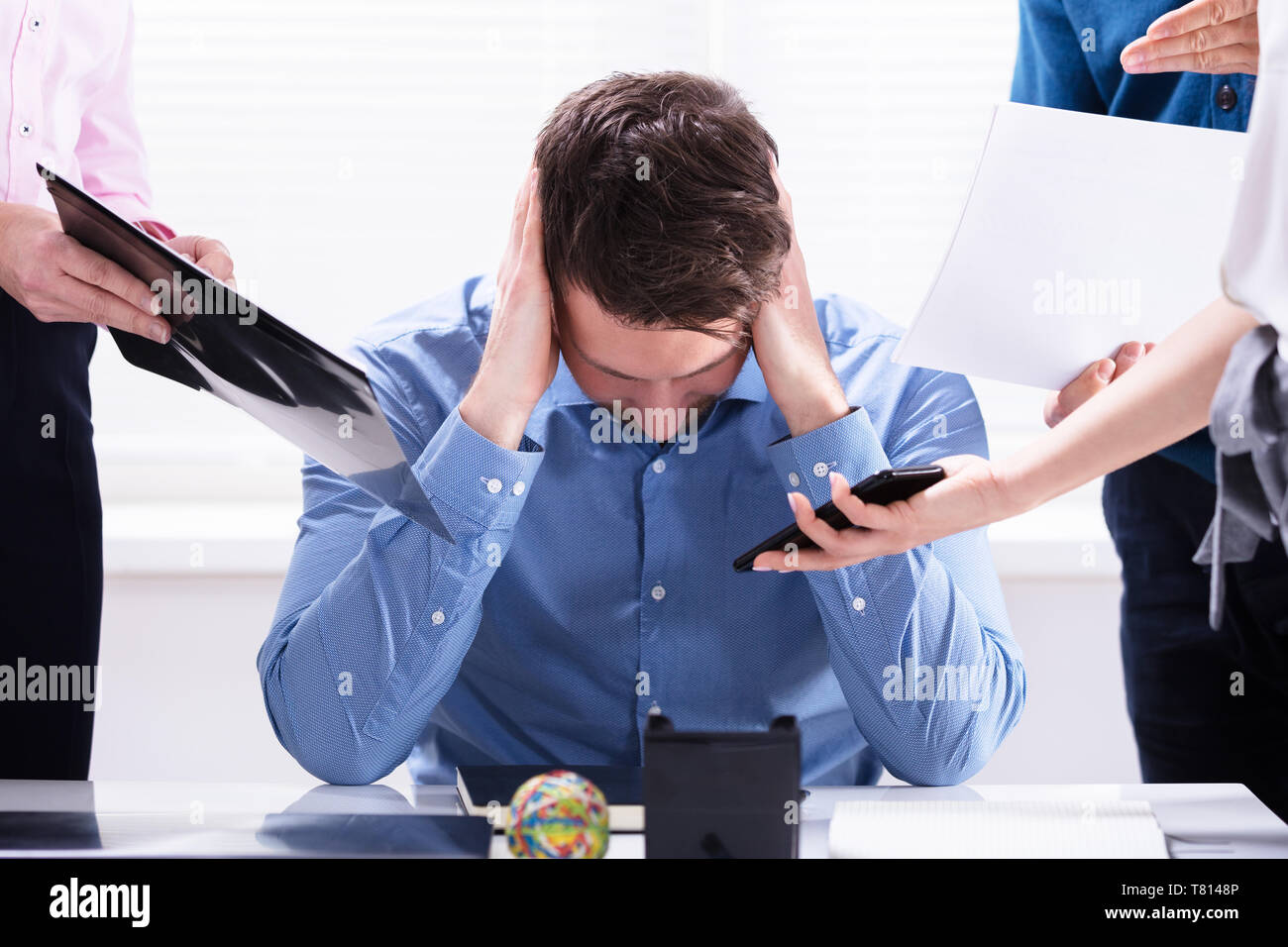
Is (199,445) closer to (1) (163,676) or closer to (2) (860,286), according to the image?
(1) (163,676)

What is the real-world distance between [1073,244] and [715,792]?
565 millimetres

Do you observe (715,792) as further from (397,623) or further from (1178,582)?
(1178,582)

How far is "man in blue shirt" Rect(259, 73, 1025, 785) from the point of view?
1.18 metres

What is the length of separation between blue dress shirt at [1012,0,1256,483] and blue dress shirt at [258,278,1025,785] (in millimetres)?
367

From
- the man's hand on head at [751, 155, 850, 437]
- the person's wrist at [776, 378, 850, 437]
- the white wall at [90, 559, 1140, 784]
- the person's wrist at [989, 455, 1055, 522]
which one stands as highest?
the man's hand on head at [751, 155, 850, 437]

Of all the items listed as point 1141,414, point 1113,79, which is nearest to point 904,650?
point 1141,414

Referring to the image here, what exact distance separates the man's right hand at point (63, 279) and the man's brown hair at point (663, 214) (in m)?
0.39

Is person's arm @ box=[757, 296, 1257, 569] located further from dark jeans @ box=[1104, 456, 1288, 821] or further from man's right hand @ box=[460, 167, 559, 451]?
dark jeans @ box=[1104, 456, 1288, 821]

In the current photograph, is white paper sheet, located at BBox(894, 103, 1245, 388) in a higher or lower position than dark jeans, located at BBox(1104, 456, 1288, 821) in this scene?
higher

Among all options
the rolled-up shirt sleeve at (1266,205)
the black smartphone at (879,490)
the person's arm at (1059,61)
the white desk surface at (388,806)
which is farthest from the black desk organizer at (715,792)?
the person's arm at (1059,61)

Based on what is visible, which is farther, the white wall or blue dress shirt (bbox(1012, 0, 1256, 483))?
the white wall

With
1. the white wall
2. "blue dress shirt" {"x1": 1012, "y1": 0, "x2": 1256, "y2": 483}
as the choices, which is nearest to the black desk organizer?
"blue dress shirt" {"x1": 1012, "y1": 0, "x2": 1256, "y2": 483}

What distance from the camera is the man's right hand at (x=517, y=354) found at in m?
1.20
